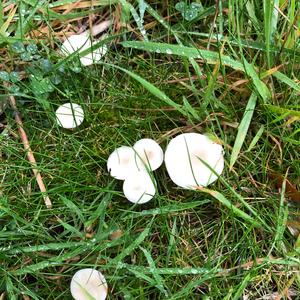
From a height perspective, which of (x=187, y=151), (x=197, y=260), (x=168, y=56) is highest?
(x=168, y=56)

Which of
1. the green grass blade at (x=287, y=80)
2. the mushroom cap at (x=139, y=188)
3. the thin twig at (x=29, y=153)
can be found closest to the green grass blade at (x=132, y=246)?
the mushroom cap at (x=139, y=188)

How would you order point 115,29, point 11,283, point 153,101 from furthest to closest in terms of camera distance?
point 115,29 → point 153,101 → point 11,283

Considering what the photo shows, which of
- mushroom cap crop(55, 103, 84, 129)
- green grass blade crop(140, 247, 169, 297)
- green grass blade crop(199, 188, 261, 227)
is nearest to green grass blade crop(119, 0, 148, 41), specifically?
mushroom cap crop(55, 103, 84, 129)

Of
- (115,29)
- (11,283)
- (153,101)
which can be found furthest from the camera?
(115,29)

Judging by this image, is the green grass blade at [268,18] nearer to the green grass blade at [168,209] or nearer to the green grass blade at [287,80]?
the green grass blade at [287,80]

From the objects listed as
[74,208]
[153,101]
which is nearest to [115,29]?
[153,101]

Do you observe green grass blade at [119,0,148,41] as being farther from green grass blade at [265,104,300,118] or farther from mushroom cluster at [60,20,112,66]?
green grass blade at [265,104,300,118]

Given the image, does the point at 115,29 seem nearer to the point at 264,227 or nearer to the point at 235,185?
the point at 235,185
